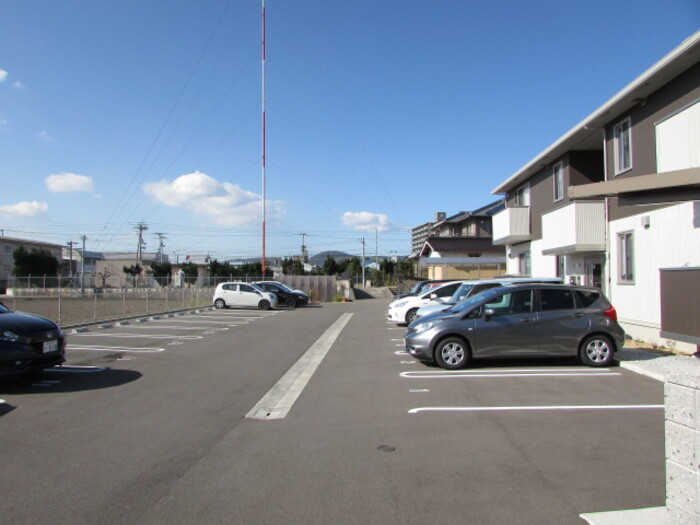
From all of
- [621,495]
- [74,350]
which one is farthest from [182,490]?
[74,350]

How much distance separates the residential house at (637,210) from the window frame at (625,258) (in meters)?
0.03

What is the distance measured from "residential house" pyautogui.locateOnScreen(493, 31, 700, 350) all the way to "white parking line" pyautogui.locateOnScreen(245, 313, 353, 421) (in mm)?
6521

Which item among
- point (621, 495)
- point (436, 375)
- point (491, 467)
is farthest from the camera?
point (436, 375)

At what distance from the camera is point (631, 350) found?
37.5 feet

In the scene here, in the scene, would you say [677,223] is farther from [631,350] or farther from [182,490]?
[182,490]

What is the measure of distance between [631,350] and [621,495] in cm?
841

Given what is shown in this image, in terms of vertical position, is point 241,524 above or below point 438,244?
below

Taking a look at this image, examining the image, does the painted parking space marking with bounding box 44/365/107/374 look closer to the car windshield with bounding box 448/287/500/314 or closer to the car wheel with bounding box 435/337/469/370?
the car wheel with bounding box 435/337/469/370

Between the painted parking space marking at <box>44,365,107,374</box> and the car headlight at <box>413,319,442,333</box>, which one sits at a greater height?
the car headlight at <box>413,319,442,333</box>

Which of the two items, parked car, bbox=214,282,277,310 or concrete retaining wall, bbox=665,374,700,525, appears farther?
parked car, bbox=214,282,277,310

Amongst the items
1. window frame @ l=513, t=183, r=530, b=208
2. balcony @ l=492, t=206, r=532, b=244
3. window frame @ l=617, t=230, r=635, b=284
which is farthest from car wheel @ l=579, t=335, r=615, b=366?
window frame @ l=513, t=183, r=530, b=208

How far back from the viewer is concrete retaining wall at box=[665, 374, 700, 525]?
3.00 m

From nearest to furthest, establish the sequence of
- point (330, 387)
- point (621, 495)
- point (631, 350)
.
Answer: point (621, 495)
point (330, 387)
point (631, 350)

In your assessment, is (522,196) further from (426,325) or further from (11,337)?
(11,337)
